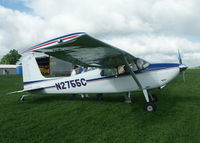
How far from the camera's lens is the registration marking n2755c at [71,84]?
7.39 m

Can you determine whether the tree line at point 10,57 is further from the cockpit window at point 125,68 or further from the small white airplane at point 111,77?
the cockpit window at point 125,68

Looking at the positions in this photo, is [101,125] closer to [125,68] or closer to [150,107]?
[150,107]

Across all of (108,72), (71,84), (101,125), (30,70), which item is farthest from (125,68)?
(30,70)

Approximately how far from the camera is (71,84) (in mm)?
7504

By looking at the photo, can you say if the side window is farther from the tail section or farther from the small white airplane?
the tail section

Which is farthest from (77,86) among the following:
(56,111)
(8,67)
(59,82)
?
(8,67)

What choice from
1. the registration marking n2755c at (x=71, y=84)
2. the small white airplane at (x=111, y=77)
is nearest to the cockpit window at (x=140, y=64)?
the small white airplane at (x=111, y=77)

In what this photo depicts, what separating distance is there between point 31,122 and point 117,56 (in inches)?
130

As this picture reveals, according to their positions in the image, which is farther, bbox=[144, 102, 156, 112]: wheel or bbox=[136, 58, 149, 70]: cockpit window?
bbox=[136, 58, 149, 70]: cockpit window

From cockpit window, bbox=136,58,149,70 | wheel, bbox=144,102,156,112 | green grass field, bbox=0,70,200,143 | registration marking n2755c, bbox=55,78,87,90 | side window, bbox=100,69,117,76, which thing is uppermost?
cockpit window, bbox=136,58,149,70

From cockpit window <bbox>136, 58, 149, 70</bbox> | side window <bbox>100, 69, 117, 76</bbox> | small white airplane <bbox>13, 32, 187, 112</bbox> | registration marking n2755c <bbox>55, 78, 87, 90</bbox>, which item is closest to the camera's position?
small white airplane <bbox>13, 32, 187, 112</bbox>

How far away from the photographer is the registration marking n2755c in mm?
7386

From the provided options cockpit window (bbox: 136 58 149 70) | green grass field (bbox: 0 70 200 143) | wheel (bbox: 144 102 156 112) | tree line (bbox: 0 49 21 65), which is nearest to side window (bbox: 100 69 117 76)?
cockpit window (bbox: 136 58 149 70)

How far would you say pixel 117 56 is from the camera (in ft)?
19.1
